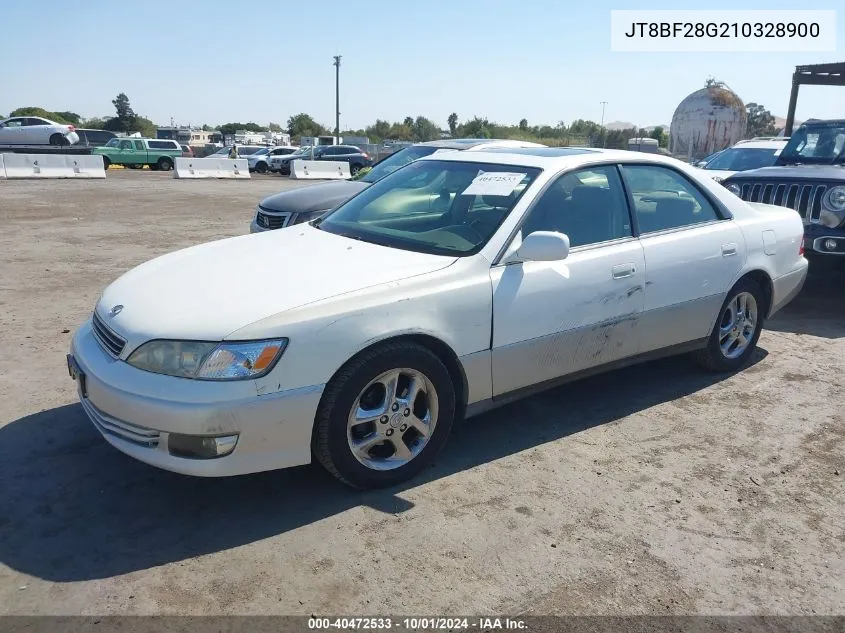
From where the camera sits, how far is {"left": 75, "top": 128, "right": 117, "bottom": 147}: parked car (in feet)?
123

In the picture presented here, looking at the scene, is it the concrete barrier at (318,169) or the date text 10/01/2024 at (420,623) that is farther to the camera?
the concrete barrier at (318,169)

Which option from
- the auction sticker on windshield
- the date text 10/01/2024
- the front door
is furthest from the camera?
the auction sticker on windshield

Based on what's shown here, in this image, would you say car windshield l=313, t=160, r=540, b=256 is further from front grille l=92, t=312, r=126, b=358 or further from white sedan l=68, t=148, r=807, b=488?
front grille l=92, t=312, r=126, b=358

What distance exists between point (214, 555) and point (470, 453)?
1493 millimetres

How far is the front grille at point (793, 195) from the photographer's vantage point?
7.10 m

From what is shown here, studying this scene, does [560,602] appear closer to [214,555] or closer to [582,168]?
[214,555]

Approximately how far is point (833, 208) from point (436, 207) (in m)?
4.81

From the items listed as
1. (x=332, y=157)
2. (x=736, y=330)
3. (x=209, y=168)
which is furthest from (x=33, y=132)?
(x=736, y=330)

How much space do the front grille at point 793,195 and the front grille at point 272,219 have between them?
5.03m

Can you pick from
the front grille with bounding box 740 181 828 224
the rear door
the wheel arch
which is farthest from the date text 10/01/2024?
the front grille with bounding box 740 181 828 224

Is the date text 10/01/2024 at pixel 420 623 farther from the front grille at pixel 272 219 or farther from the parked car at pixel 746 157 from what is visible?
the parked car at pixel 746 157

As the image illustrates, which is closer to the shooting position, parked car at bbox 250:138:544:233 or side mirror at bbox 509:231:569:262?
side mirror at bbox 509:231:569:262

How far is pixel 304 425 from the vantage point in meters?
3.13

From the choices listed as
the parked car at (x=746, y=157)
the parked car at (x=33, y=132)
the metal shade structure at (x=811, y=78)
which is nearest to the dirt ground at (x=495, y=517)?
the parked car at (x=746, y=157)
